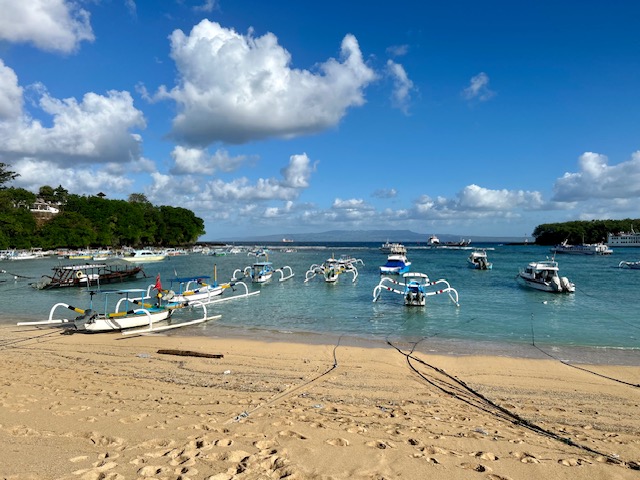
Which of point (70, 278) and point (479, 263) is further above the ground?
point (70, 278)

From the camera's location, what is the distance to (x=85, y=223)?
10706cm

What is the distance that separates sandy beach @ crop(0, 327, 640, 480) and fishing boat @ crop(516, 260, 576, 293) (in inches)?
832

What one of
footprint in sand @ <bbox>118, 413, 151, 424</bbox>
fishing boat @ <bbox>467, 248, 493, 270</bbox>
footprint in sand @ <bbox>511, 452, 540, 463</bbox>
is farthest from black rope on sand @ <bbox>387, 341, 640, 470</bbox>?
fishing boat @ <bbox>467, 248, 493, 270</bbox>

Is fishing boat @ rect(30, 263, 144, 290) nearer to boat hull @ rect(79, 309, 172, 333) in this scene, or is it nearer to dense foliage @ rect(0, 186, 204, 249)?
boat hull @ rect(79, 309, 172, 333)

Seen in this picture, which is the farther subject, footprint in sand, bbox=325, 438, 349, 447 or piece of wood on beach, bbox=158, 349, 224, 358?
piece of wood on beach, bbox=158, 349, 224, 358

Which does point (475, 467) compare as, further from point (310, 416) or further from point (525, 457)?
point (310, 416)

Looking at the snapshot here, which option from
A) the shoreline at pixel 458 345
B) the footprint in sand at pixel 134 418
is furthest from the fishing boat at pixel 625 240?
the footprint in sand at pixel 134 418

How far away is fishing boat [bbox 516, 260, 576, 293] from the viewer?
105 ft

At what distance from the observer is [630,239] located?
13775 centimetres

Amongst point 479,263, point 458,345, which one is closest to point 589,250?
point 479,263

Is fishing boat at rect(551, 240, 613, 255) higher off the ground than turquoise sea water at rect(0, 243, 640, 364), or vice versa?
fishing boat at rect(551, 240, 613, 255)

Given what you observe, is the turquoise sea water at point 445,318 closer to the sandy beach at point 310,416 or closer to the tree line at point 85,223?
the sandy beach at point 310,416

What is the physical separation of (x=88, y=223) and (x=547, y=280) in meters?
110

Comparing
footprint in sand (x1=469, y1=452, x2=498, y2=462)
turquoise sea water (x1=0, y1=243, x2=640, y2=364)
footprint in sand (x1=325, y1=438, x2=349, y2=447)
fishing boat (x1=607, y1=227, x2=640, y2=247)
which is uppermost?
fishing boat (x1=607, y1=227, x2=640, y2=247)
